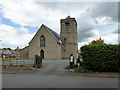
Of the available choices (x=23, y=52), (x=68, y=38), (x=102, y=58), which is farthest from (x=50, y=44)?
(x=102, y=58)

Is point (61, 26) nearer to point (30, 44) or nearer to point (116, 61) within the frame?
point (30, 44)

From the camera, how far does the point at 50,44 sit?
26.0 meters

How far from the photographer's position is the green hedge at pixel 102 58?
9.24m

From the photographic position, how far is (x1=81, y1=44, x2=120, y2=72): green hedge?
924cm

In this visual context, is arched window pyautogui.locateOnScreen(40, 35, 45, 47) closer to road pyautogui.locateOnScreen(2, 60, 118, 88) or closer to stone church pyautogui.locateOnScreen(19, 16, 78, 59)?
stone church pyautogui.locateOnScreen(19, 16, 78, 59)

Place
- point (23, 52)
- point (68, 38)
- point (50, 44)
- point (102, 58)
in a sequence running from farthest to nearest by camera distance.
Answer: point (68, 38), point (23, 52), point (50, 44), point (102, 58)

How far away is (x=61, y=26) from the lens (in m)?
32.1

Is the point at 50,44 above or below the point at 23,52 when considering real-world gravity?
above

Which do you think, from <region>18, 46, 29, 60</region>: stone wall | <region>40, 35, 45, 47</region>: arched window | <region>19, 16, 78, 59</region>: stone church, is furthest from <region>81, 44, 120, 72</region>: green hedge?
<region>18, 46, 29, 60</region>: stone wall

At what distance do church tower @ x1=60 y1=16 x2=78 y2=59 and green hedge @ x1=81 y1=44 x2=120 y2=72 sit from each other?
20986 mm

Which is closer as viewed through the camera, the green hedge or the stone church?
the green hedge

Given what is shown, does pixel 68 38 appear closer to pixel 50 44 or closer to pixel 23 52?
pixel 50 44

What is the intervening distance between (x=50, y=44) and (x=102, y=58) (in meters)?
18.3

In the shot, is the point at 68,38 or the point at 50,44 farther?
the point at 68,38
